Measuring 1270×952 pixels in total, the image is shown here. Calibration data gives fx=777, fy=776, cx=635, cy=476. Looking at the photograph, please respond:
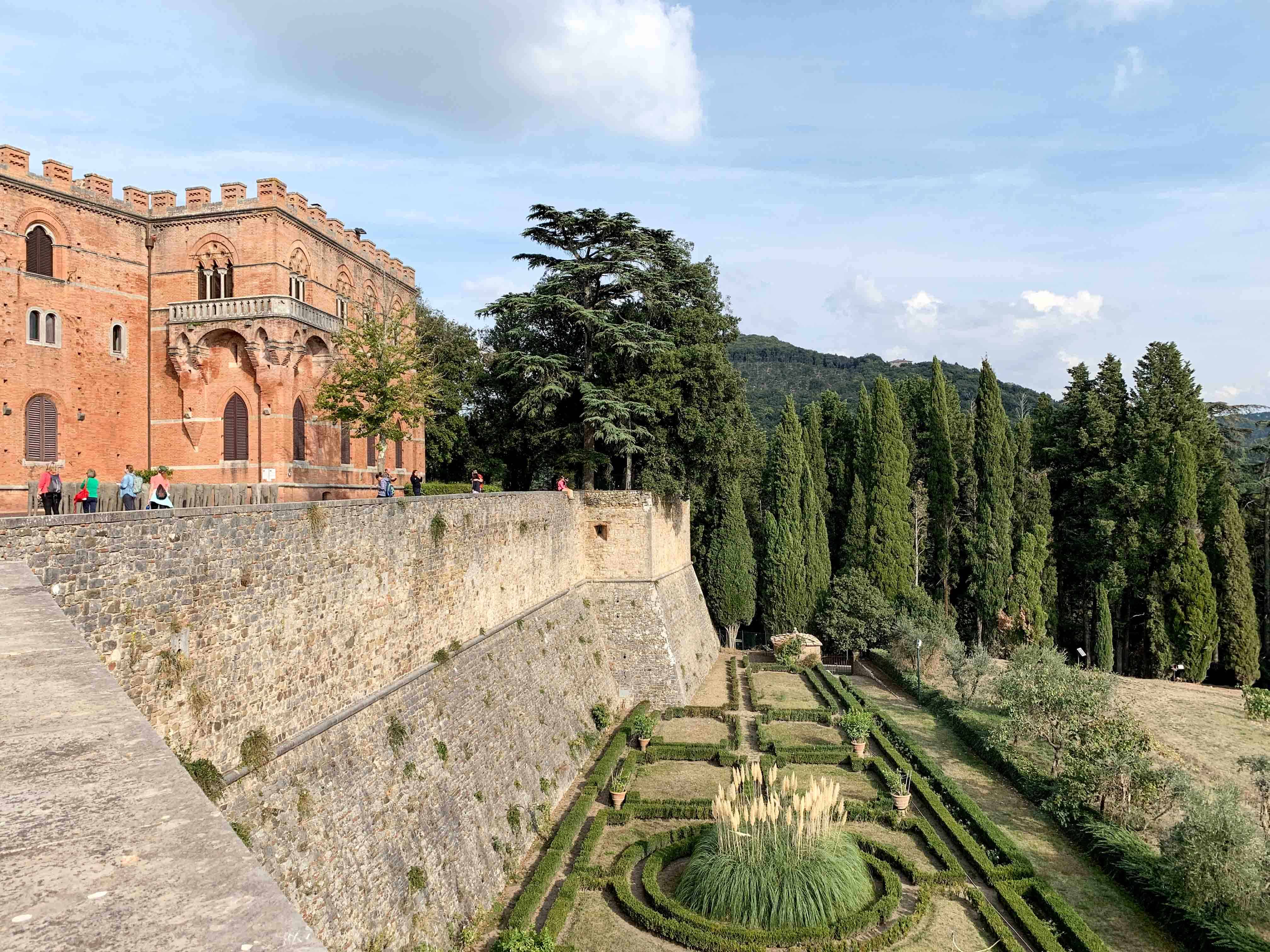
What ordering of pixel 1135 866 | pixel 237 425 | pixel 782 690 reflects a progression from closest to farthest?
pixel 1135 866
pixel 237 425
pixel 782 690

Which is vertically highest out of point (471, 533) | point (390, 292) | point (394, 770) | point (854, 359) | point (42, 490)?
point (854, 359)

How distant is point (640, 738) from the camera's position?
64.4 ft

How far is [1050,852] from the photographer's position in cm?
1514

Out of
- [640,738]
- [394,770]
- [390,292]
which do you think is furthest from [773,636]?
[394,770]

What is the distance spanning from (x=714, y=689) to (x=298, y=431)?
1577 centimetres

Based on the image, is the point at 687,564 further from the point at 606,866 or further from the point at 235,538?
the point at 235,538

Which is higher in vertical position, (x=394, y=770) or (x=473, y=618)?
(x=473, y=618)

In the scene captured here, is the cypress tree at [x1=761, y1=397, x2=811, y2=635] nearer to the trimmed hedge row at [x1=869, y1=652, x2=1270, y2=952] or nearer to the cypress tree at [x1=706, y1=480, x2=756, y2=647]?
the cypress tree at [x1=706, y1=480, x2=756, y2=647]

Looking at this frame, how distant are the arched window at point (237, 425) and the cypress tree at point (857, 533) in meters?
25.5

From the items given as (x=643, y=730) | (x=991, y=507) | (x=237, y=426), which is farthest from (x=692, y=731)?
(x=991, y=507)

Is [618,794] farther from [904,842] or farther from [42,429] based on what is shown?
[42,429]

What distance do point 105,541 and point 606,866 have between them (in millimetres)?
10261

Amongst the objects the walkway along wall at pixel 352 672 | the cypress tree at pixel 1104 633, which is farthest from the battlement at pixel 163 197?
the cypress tree at pixel 1104 633

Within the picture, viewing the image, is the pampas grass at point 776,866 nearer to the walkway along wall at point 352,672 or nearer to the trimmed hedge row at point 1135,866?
the walkway along wall at point 352,672
